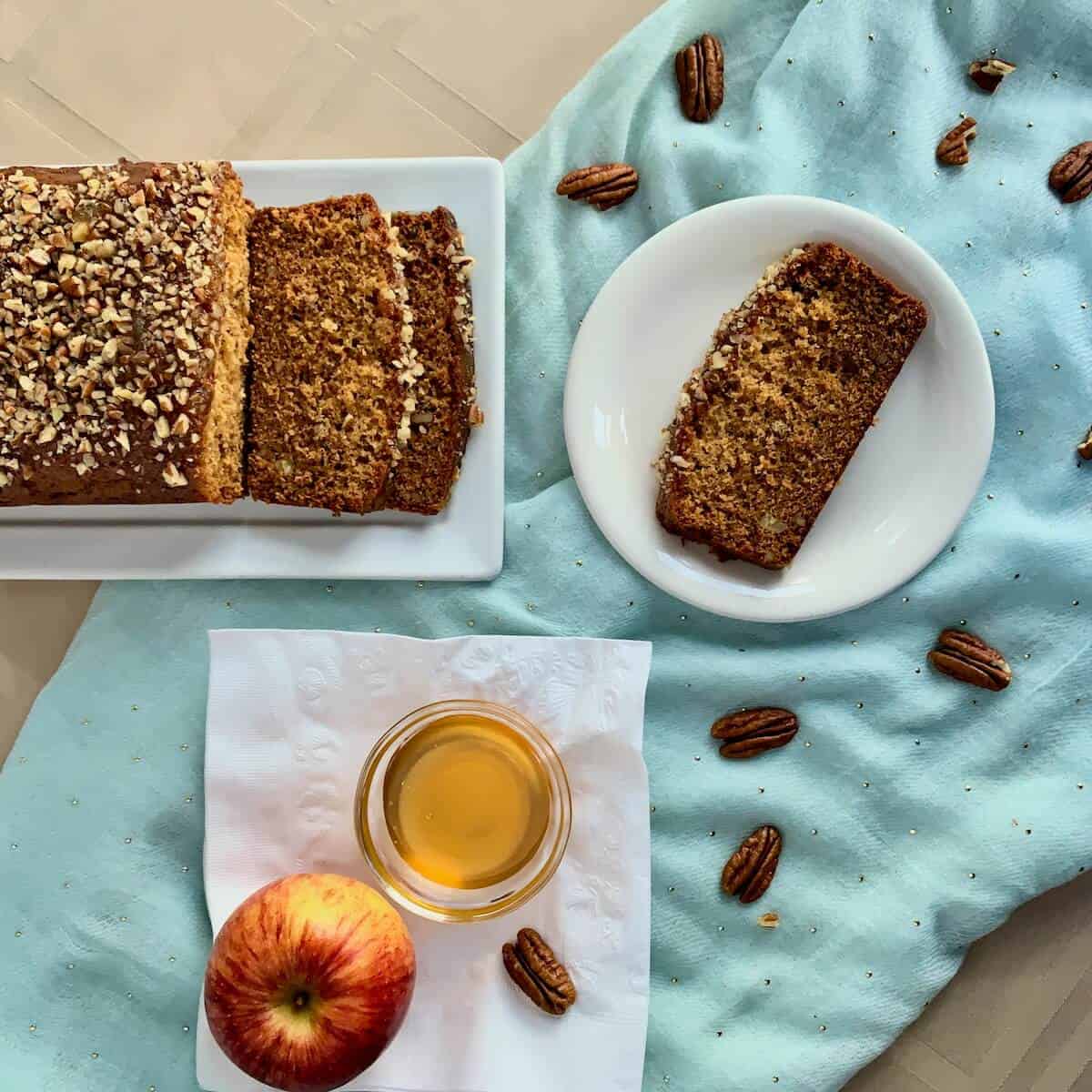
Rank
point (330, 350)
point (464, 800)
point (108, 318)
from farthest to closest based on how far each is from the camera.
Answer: point (464, 800) < point (330, 350) < point (108, 318)

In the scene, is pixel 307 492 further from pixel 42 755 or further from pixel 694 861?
pixel 694 861

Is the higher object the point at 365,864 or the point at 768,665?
Result: the point at 768,665

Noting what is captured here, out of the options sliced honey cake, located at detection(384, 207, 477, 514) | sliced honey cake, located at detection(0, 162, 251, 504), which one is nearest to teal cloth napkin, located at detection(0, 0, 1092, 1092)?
sliced honey cake, located at detection(384, 207, 477, 514)

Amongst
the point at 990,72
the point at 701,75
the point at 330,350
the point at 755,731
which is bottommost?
the point at 755,731

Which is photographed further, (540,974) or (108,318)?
(540,974)

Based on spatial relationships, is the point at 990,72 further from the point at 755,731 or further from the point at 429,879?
the point at 429,879

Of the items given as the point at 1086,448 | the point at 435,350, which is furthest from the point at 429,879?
the point at 1086,448

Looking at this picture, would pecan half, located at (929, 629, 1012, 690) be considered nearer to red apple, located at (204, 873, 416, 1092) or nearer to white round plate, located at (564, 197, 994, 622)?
white round plate, located at (564, 197, 994, 622)

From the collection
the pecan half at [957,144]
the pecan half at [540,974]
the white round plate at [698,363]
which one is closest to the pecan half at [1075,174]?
the pecan half at [957,144]
